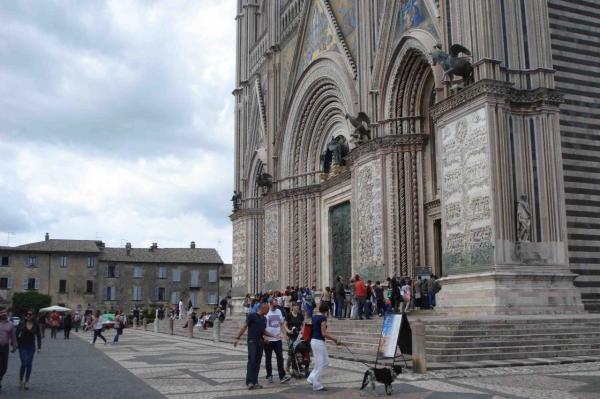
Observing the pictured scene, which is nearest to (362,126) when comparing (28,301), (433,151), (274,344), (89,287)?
(433,151)

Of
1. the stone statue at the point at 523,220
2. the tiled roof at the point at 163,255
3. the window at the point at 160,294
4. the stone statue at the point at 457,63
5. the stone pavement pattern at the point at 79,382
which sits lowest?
the stone pavement pattern at the point at 79,382

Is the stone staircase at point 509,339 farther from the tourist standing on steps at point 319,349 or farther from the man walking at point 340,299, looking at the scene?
the man walking at point 340,299

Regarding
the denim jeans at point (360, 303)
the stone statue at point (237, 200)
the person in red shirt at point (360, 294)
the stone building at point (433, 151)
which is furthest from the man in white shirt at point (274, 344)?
the stone statue at point (237, 200)

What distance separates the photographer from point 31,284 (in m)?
67.4

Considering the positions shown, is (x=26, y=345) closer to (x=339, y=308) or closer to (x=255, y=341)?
(x=255, y=341)

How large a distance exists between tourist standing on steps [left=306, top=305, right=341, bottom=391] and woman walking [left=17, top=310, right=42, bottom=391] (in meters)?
5.15

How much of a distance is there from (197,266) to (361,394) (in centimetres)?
6391

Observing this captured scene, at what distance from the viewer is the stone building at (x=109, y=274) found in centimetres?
6762

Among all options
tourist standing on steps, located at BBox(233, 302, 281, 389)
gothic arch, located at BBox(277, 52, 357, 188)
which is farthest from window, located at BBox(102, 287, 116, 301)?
tourist standing on steps, located at BBox(233, 302, 281, 389)

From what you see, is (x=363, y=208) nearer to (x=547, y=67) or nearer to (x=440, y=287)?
(x=440, y=287)

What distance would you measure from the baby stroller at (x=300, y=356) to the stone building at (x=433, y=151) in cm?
705

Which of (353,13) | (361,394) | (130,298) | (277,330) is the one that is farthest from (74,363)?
(130,298)

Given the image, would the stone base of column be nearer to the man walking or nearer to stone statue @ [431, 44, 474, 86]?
the man walking

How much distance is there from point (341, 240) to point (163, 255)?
147ft
